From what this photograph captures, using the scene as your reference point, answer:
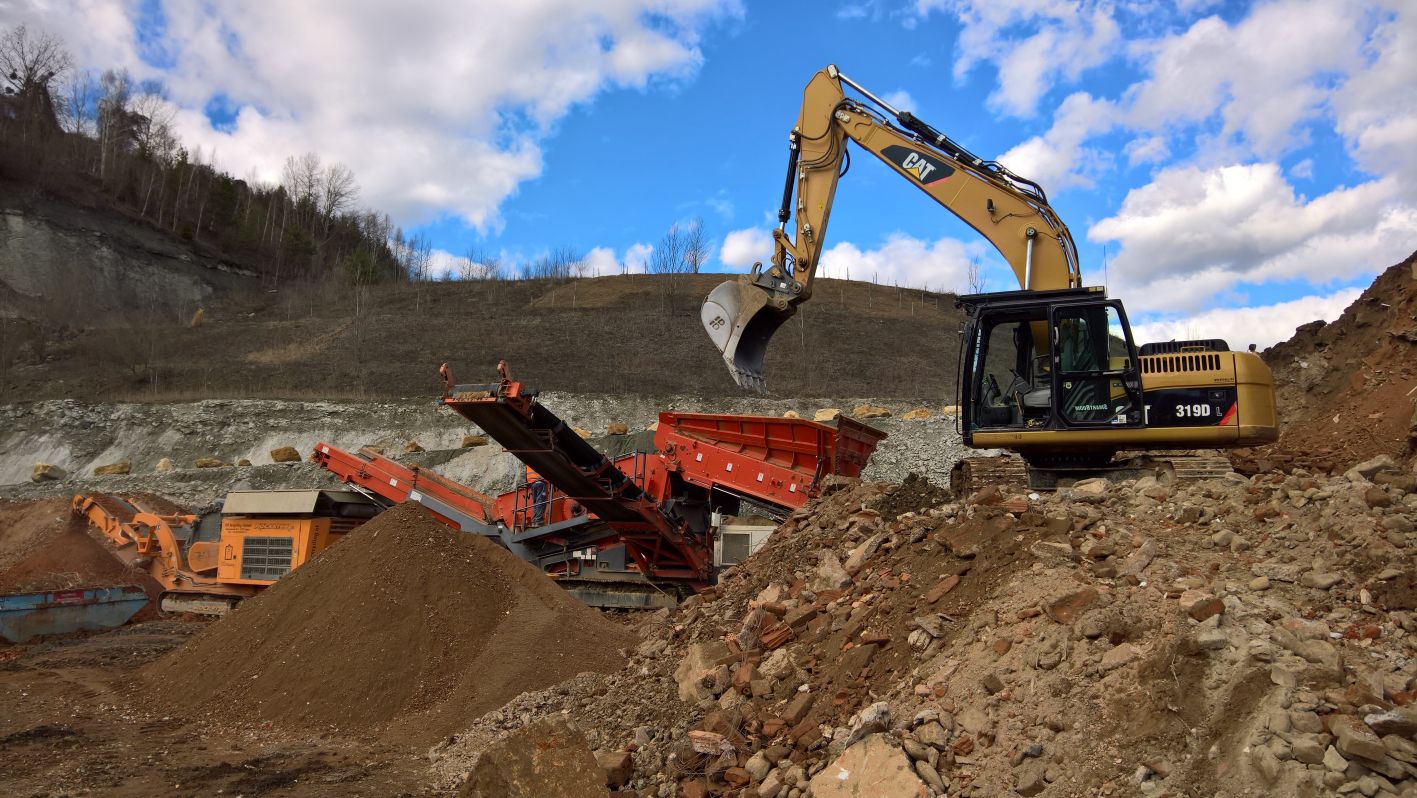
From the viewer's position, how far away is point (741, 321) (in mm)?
9656

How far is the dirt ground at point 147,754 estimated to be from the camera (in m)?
5.81

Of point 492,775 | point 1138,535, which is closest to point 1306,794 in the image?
point 1138,535

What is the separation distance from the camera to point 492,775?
4.83 m

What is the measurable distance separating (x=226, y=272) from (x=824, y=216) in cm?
5296

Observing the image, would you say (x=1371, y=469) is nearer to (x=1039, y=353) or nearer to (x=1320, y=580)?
(x=1320, y=580)

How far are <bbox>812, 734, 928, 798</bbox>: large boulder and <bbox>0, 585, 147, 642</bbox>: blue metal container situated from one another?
1110cm

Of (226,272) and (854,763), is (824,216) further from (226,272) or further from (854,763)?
(226,272)

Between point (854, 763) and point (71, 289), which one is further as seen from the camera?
point (71, 289)

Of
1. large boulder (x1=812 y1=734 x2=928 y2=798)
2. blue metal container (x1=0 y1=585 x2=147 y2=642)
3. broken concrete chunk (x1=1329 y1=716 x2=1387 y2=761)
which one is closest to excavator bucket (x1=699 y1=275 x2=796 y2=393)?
large boulder (x1=812 y1=734 x2=928 y2=798)

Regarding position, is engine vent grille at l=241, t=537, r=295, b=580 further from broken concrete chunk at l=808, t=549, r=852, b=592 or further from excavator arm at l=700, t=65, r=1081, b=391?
broken concrete chunk at l=808, t=549, r=852, b=592

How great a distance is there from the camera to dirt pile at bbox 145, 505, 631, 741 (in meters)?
7.50

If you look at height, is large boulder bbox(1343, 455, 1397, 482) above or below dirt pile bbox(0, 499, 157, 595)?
above

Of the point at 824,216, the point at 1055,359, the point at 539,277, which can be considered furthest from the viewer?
the point at 539,277

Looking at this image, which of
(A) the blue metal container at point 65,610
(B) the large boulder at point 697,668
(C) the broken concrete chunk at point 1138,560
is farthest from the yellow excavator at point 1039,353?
(A) the blue metal container at point 65,610
